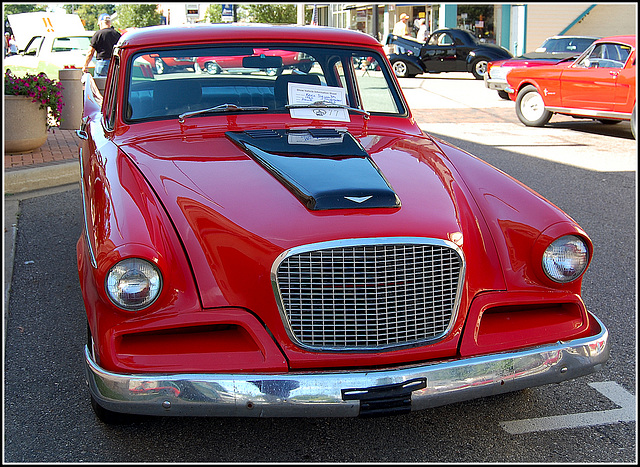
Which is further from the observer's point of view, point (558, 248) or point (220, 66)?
point (220, 66)

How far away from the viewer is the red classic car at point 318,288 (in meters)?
2.53

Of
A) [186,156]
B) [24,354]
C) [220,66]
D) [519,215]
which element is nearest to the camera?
[519,215]

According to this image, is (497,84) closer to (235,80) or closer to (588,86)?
(588,86)

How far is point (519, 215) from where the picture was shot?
3092 millimetres

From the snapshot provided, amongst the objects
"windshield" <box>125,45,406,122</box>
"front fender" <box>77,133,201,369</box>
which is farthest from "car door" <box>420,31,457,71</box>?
"front fender" <box>77,133,201,369</box>

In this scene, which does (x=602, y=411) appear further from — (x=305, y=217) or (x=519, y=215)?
(x=305, y=217)

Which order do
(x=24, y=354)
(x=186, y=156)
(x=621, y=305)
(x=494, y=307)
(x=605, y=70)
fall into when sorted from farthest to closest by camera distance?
1. (x=605, y=70)
2. (x=621, y=305)
3. (x=24, y=354)
4. (x=186, y=156)
5. (x=494, y=307)

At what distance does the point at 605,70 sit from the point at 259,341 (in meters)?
10.3

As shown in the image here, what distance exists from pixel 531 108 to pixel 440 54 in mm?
10773

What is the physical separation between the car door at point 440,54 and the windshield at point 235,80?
63.7 feet

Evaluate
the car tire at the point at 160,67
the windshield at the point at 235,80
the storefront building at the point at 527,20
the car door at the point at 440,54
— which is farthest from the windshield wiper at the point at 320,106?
the storefront building at the point at 527,20

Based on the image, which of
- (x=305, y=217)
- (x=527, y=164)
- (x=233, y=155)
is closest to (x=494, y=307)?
(x=305, y=217)

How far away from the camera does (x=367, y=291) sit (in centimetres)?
262

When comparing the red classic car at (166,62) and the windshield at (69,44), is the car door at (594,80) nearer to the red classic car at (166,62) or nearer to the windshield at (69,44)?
the red classic car at (166,62)
